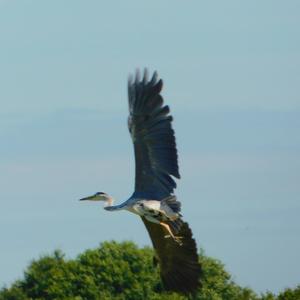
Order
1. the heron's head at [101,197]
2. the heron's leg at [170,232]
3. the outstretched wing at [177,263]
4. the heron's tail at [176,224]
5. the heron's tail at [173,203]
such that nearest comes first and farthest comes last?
the heron's tail at [173,203] < the heron's tail at [176,224] < the heron's leg at [170,232] < the outstretched wing at [177,263] < the heron's head at [101,197]

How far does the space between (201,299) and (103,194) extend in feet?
96.5

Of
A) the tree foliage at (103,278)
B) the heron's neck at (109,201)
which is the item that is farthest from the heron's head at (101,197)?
the tree foliage at (103,278)

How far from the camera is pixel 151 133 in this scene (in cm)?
3697

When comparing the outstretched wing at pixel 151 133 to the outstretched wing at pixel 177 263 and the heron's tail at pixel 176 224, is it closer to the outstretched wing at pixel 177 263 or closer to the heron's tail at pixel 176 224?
the heron's tail at pixel 176 224

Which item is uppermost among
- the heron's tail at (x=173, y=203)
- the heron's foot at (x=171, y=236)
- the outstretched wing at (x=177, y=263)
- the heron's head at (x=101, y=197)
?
the heron's head at (x=101, y=197)

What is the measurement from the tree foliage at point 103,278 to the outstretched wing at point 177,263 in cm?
3020

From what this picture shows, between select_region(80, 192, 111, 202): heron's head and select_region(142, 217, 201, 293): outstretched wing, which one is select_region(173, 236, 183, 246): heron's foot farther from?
select_region(80, 192, 111, 202): heron's head

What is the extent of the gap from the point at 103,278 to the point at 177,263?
106 feet

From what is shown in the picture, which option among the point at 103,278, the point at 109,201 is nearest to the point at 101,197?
the point at 109,201

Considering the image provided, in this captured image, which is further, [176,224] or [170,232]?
[170,232]

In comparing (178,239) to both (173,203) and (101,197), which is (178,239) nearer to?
(173,203)

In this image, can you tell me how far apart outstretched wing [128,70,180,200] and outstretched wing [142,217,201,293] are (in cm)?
122

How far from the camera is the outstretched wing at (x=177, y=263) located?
125ft

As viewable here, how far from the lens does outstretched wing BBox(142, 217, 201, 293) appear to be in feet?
125
